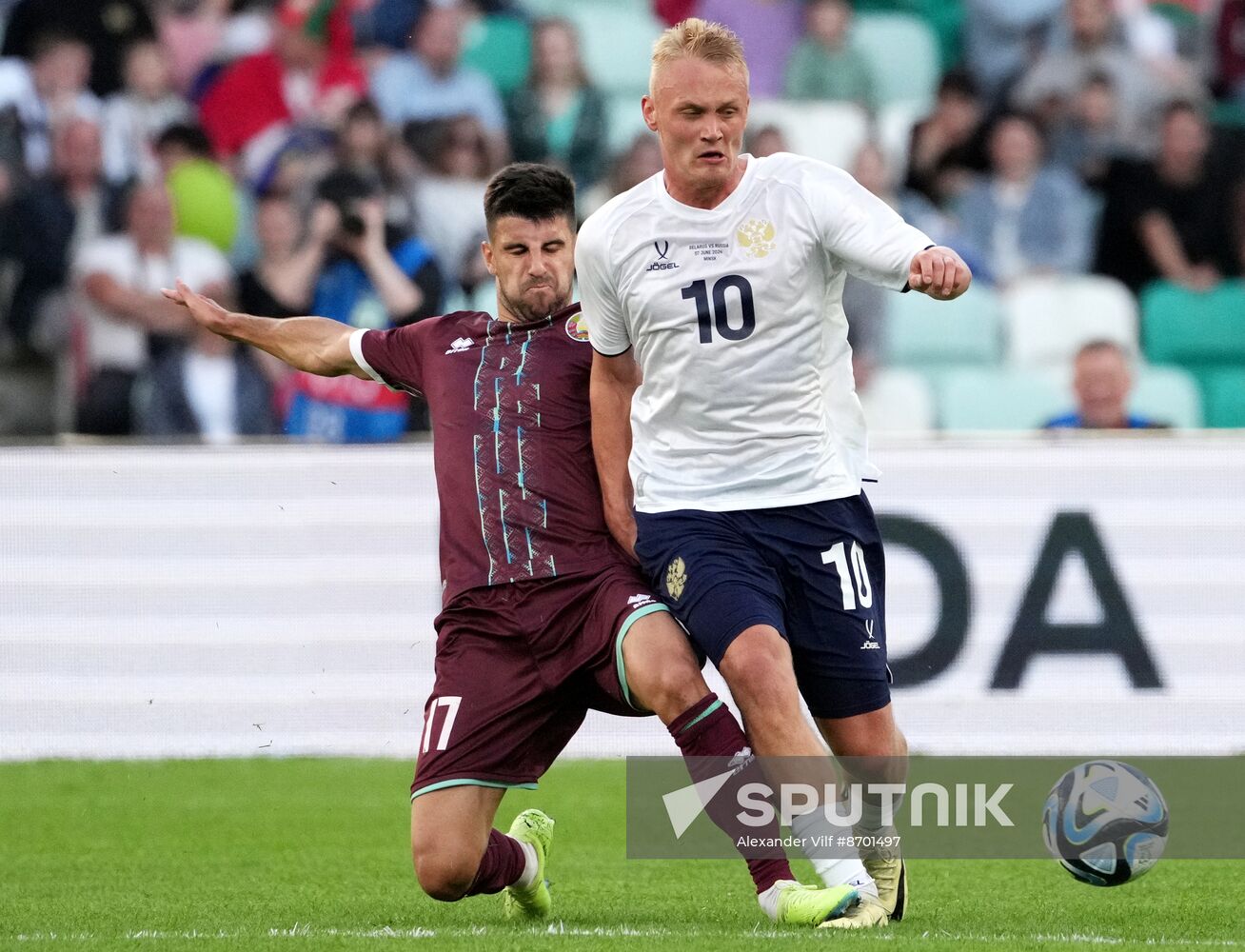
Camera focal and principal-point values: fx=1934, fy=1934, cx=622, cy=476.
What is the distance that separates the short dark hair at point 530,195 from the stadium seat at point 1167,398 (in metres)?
7.04

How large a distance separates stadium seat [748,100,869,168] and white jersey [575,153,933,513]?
802 centimetres

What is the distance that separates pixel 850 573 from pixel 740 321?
2.55 ft

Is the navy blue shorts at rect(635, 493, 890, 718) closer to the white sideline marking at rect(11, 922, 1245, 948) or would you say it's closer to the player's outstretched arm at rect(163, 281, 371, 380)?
the white sideline marking at rect(11, 922, 1245, 948)

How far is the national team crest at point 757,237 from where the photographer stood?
5.24 m

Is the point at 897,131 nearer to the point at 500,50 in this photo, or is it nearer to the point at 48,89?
the point at 500,50

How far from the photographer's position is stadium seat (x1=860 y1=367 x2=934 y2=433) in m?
11.9

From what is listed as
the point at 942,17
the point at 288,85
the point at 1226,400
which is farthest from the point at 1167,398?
the point at 288,85

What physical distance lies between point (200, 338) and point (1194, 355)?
21.0 feet

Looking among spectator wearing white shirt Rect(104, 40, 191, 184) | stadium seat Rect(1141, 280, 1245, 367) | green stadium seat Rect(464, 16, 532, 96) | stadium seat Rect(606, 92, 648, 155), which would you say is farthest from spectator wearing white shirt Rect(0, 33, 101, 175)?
stadium seat Rect(1141, 280, 1245, 367)

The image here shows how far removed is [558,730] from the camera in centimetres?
573

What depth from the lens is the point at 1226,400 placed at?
1233 centimetres

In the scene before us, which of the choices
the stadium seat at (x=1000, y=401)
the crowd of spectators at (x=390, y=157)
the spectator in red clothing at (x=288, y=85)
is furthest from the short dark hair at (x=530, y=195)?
the spectator in red clothing at (x=288, y=85)

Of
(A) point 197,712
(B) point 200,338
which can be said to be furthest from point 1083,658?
(B) point 200,338

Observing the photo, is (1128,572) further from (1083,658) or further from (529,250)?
(529,250)
